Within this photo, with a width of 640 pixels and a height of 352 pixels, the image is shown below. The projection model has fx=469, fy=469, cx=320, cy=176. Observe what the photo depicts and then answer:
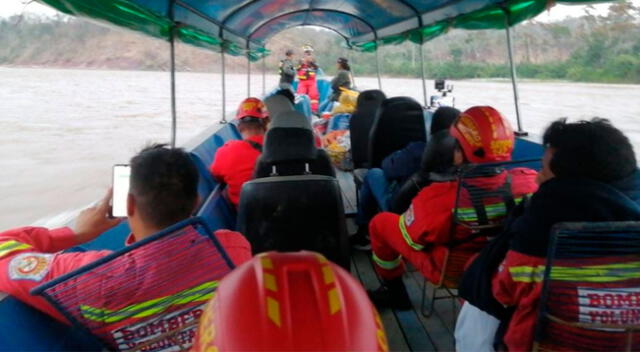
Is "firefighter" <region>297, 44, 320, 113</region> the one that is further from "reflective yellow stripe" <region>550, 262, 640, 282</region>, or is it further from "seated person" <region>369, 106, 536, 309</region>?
"reflective yellow stripe" <region>550, 262, 640, 282</region>

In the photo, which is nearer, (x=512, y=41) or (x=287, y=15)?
(x=512, y=41)

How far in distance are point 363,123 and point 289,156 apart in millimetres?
2541

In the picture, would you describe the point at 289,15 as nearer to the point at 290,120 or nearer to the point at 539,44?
the point at 539,44

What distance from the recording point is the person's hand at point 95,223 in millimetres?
1672

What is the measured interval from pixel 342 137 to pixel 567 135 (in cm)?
499

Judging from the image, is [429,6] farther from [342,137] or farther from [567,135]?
[567,135]

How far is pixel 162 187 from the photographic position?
154 centimetres

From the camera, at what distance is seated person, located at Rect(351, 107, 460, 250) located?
352 centimetres

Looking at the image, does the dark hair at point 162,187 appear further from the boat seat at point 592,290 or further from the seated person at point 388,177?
the seated person at point 388,177

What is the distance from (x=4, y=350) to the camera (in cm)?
141

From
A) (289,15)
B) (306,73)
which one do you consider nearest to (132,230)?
(289,15)

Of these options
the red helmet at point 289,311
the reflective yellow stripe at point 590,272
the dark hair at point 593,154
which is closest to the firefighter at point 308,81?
the dark hair at point 593,154

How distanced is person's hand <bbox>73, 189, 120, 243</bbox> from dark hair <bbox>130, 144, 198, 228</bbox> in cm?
21

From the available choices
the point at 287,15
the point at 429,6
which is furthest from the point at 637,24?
the point at 287,15
